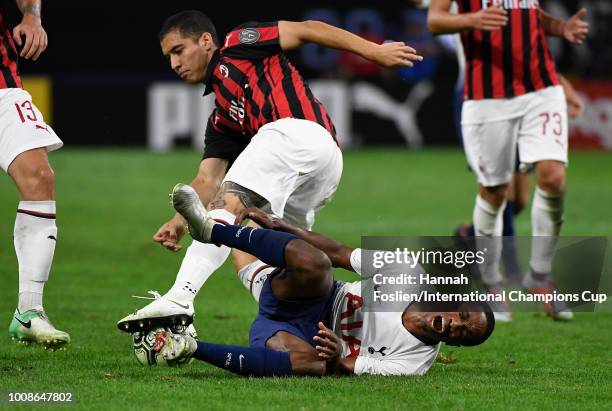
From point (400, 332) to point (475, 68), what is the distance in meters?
2.97

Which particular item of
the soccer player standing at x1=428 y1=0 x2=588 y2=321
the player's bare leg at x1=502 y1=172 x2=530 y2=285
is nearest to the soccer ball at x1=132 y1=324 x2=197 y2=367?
the soccer player standing at x1=428 y1=0 x2=588 y2=321

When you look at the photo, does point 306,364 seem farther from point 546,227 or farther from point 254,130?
point 546,227

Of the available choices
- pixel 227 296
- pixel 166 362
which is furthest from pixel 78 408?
pixel 227 296

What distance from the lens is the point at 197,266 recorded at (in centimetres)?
584

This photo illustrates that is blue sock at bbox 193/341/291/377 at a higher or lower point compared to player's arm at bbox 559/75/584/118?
lower

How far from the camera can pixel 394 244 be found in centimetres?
704

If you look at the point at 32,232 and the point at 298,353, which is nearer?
the point at 298,353

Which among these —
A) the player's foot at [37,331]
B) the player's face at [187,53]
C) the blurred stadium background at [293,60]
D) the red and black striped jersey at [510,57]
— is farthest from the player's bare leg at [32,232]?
the blurred stadium background at [293,60]

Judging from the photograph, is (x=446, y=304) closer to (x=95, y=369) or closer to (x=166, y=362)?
(x=166, y=362)

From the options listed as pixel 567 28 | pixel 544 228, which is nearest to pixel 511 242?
pixel 544 228

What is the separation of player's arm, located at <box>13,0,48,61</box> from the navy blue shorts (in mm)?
1823

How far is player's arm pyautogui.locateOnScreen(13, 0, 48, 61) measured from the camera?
641 centimetres

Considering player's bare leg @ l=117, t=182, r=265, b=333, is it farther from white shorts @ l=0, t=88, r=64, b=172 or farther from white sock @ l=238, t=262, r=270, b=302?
white shorts @ l=0, t=88, r=64, b=172

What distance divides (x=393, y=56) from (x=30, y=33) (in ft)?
6.52
